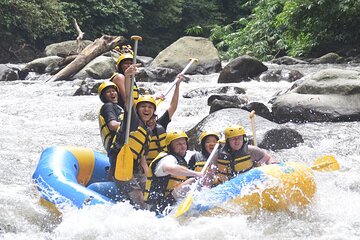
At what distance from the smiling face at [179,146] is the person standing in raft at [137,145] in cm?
23

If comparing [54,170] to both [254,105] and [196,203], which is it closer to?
[196,203]

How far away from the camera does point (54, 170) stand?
5047 mm

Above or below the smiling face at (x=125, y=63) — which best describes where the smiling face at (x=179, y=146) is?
below

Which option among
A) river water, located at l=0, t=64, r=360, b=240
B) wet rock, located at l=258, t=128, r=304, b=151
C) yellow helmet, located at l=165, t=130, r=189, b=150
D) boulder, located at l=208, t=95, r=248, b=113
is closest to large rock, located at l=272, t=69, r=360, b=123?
river water, located at l=0, t=64, r=360, b=240

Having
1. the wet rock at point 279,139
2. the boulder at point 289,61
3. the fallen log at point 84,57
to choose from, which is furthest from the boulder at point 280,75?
the wet rock at point 279,139

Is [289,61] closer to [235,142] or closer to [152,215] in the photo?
[235,142]

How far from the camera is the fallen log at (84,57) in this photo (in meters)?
13.6

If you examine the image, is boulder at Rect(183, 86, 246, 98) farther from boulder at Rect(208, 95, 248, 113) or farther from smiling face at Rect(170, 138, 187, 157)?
smiling face at Rect(170, 138, 187, 157)

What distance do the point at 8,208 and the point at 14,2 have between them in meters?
15.2

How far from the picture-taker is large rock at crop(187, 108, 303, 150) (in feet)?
22.9

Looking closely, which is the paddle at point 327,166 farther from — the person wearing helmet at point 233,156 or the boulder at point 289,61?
the boulder at point 289,61

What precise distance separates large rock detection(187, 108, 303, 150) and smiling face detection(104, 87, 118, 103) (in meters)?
2.17

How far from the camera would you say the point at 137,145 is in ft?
15.8

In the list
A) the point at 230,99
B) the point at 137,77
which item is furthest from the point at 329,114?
the point at 137,77
